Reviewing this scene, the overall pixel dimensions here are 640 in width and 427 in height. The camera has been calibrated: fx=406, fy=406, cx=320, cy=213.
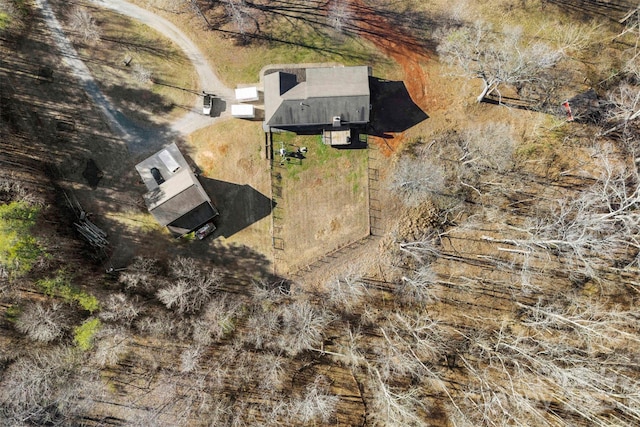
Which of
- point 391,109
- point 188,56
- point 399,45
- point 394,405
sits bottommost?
point 394,405

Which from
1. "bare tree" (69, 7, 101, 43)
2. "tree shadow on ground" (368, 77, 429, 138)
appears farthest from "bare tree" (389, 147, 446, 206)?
"bare tree" (69, 7, 101, 43)

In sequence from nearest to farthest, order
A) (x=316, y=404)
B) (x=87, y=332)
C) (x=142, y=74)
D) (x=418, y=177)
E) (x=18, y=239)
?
(x=18, y=239)
(x=87, y=332)
(x=316, y=404)
(x=142, y=74)
(x=418, y=177)

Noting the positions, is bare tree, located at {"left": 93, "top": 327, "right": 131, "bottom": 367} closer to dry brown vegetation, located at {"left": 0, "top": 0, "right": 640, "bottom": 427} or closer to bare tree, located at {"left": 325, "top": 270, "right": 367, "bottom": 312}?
dry brown vegetation, located at {"left": 0, "top": 0, "right": 640, "bottom": 427}

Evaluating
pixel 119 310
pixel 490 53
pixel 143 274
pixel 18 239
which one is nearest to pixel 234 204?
pixel 143 274

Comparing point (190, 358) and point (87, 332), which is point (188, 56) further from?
point (190, 358)

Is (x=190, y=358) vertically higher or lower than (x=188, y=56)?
lower

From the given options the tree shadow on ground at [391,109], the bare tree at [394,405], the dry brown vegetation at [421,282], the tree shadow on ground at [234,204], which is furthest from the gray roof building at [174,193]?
the bare tree at [394,405]

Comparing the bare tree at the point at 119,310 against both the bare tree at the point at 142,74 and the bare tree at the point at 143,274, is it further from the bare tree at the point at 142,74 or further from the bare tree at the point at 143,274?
the bare tree at the point at 142,74

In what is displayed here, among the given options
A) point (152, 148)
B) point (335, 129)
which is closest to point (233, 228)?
point (152, 148)
